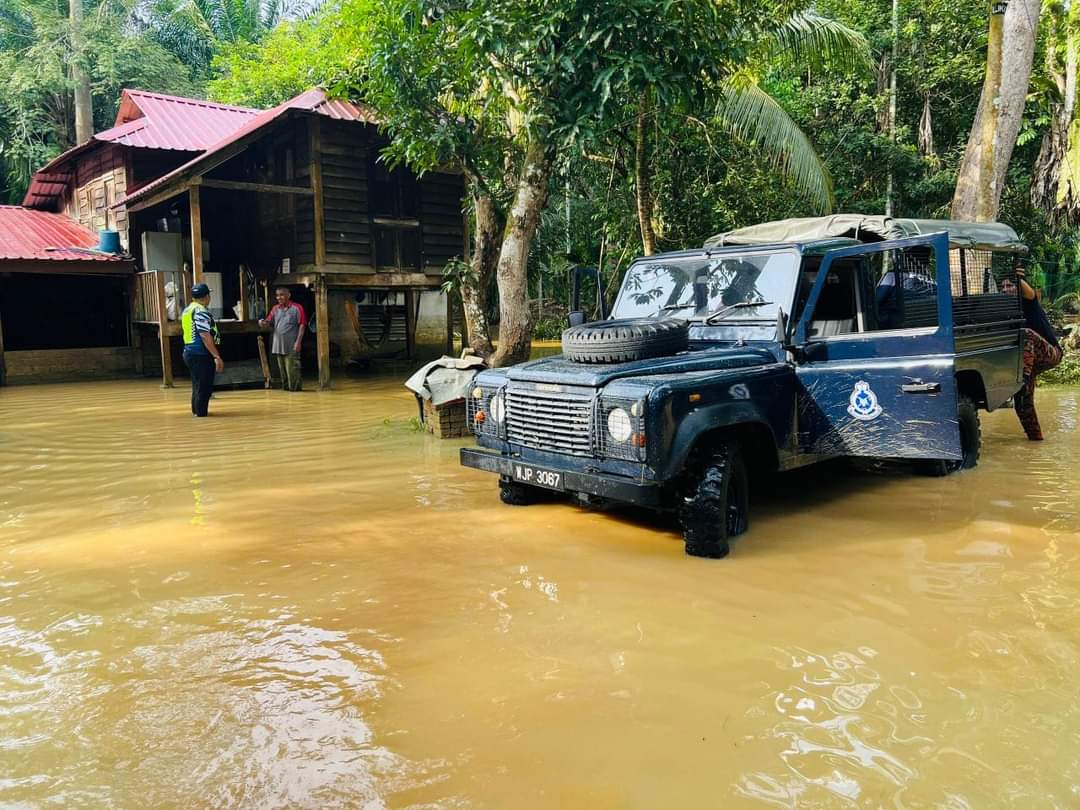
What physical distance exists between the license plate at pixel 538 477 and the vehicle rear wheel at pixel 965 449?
11.1ft

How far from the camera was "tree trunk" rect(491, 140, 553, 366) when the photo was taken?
9.77 m

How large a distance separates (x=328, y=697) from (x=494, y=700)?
0.68 m

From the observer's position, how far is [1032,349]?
27.0ft

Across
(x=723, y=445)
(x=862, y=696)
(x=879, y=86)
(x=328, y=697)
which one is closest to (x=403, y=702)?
(x=328, y=697)

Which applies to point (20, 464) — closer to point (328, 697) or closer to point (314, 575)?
point (314, 575)

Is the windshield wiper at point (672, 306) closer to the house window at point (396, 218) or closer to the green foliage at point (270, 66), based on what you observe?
the house window at point (396, 218)

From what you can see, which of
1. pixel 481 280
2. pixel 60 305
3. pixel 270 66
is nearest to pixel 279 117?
pixel 481 280

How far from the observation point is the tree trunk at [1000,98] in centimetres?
1145

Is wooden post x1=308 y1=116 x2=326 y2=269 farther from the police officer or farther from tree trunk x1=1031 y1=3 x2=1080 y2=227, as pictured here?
tree trunk x1=1031 y1=3 x2=1080 y2=227

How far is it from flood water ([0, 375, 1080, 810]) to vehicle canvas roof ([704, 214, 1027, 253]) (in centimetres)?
196

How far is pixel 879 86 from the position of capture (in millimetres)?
18453

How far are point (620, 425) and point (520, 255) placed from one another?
213 inches

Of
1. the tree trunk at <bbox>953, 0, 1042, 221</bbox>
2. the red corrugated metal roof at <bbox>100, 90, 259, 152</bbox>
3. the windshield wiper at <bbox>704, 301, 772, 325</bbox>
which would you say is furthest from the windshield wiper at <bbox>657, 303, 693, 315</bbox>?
the red corrugated metal roof at <bbox>100, 90, 259, 152</bbox>

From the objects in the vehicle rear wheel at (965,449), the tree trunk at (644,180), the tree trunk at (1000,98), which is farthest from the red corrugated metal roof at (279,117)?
the vehicle rear wheel at (965,449)
